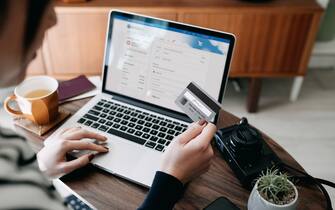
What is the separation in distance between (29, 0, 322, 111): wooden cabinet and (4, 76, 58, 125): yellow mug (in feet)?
2.87

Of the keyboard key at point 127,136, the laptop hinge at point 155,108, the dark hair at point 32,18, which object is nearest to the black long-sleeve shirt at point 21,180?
the dark hair at point 32,18

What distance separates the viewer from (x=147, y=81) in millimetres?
979

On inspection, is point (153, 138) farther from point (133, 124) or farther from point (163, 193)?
point (163, 193)

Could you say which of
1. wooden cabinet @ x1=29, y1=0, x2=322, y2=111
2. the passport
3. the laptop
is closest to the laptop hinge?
the laptop

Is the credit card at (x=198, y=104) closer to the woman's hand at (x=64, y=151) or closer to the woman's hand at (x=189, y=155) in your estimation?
the woman's hand at (x=189, y=155)

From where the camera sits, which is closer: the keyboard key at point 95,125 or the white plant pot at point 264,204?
the white plant pot at point 264,204

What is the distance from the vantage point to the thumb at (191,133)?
772 mm

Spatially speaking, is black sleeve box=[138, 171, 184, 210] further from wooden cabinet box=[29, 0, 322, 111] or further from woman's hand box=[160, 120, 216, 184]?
wooden cabinet box=[29, 0, 322, 111]

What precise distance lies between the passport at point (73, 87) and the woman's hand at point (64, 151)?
20cm

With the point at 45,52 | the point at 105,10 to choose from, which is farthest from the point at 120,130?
the point at 45,52

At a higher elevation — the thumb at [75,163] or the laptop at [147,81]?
the laptop at [147,81]

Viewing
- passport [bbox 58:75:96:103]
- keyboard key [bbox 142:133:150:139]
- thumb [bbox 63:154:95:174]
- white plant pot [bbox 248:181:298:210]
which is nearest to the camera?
white plant pot [bbox 248:181:298:210]

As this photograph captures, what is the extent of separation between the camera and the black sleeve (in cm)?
69

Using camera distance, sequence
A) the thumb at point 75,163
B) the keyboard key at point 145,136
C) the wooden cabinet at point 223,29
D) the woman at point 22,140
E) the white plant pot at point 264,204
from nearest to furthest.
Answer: the woman at point 22,140
the white plant pot at point 264,204
the thumb at point 75,163
the keyboard key at point 145,136
the wooden cabinet at point 223,29
